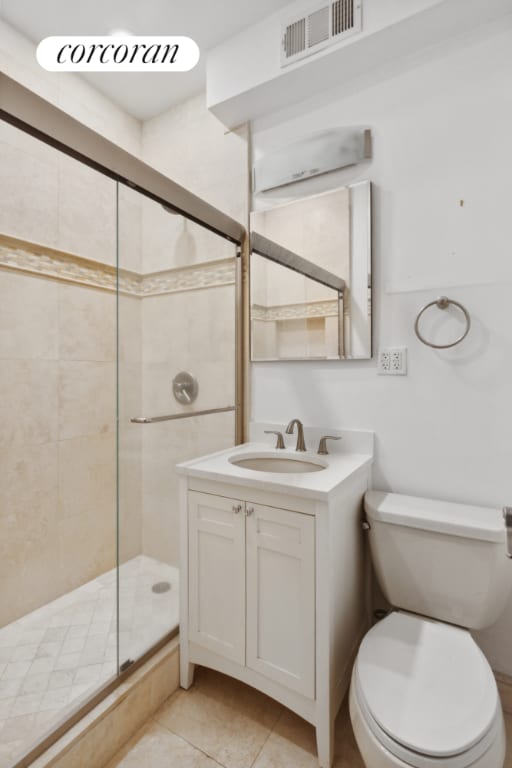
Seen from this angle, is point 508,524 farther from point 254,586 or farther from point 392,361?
point 254,586

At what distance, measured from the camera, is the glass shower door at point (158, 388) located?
130cm

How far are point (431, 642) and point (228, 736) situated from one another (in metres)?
0.72

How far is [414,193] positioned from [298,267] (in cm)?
52

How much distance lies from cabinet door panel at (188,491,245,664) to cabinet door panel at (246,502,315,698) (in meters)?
0.04

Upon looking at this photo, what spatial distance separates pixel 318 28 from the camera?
59.2 inches

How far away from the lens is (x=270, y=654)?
1.25 meters

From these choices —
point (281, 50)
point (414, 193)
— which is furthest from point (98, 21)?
point (414, 193)

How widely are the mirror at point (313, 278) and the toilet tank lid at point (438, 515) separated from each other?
560 millimetres

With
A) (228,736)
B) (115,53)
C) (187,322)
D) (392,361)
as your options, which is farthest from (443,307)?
(115,53)

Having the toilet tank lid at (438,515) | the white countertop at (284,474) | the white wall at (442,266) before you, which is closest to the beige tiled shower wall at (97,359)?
the white countertop at (284,474)

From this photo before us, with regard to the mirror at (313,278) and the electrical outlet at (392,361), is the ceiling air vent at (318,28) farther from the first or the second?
the electrical outlet at (392,361)

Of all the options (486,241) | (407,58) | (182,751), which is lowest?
(182,751)

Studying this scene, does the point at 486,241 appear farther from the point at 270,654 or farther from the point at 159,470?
the point at 270,654

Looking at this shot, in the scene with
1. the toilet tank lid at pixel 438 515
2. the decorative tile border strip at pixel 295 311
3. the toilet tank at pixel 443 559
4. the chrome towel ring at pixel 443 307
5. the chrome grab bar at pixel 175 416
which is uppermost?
the decorative tile border strip at pixel 295 311
